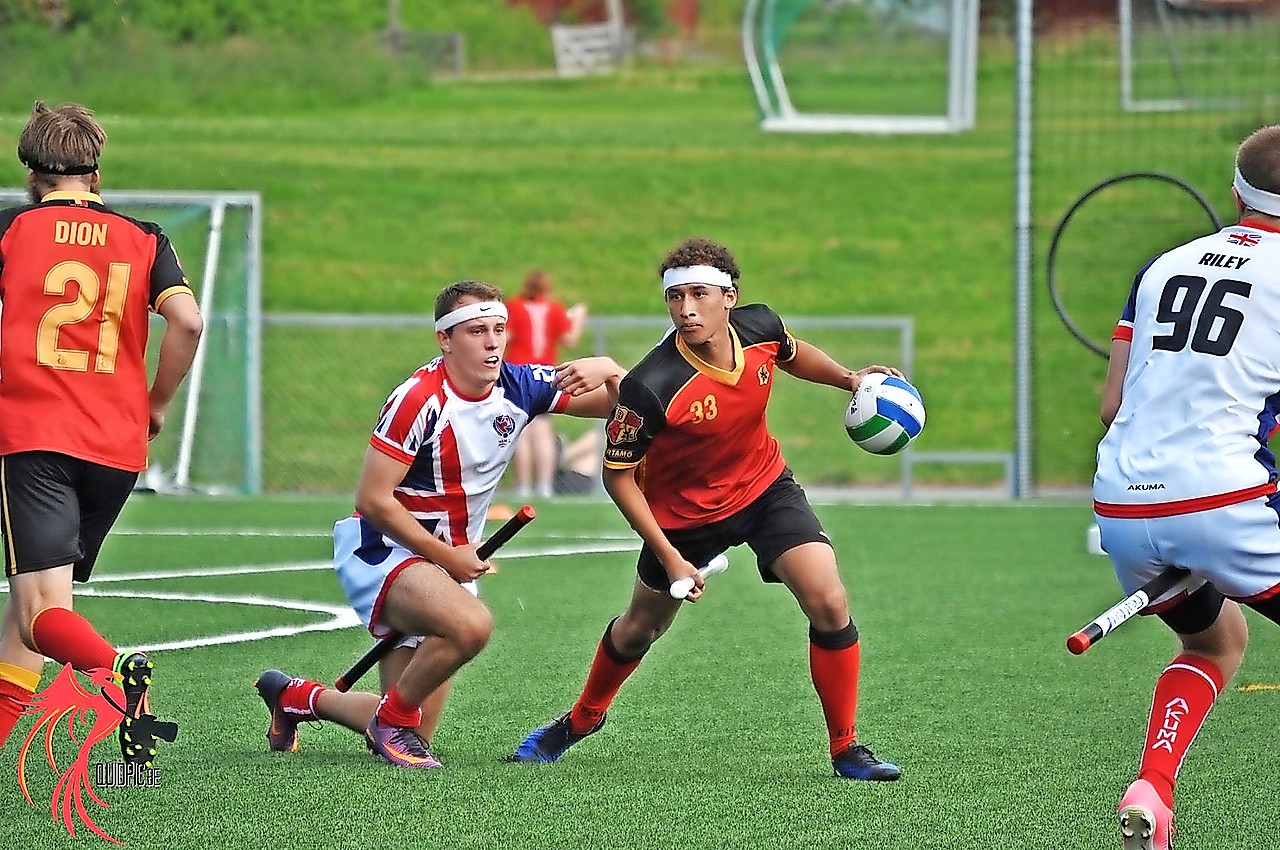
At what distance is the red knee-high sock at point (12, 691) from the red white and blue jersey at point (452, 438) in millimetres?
1160

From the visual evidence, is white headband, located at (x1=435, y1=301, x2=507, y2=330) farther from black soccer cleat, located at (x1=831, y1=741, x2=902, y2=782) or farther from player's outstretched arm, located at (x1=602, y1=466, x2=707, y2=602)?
black soccer cleat, located at (x1=831, y1=741, x2=902, y2=782)

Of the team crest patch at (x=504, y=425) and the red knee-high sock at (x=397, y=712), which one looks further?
the team crest patch at (x=504, y=425)

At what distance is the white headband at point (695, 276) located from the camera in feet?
18.2

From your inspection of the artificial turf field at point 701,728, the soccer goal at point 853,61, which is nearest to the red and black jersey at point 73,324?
the artificial turf field at point 701,728

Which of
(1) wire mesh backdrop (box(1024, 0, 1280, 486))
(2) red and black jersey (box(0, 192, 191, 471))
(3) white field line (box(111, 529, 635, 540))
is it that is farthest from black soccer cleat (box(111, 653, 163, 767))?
(1) wire mesh backdrop (box(1024, 0, 1280, 486))

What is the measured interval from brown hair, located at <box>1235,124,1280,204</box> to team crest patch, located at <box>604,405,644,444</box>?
1869 millimetres

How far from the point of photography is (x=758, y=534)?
18.9 feet

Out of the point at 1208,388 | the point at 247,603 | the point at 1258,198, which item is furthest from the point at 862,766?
the point at 247,603

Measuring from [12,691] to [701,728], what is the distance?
2.28 meters

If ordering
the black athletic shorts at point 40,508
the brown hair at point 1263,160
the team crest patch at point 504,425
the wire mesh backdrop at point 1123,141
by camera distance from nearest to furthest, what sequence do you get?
the brown hair at point 1263,160, the black athletic shorts at point 40,508, the team crest patch at point 504,425, the wire mesh backdrop at point 1123,141

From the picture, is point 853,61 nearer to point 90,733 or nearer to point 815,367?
point 815,367

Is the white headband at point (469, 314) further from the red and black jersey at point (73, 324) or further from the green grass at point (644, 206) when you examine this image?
the green grass at point (644, 206)

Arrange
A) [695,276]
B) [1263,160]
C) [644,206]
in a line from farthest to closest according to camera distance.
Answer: [644,206] < [695,276] < [1263,160]

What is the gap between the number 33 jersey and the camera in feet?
14.4
